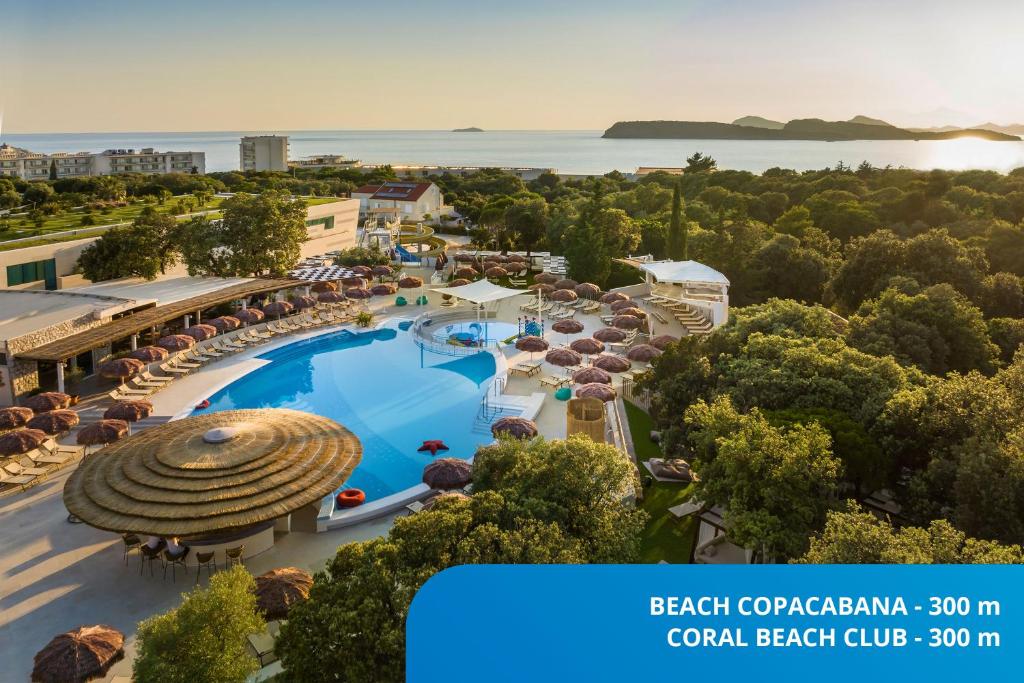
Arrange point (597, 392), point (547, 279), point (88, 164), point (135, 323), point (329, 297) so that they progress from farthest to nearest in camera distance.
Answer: point (88, 164) < point (547, 279) < point (329, 297) < point (135, 323) < point (597, 392)

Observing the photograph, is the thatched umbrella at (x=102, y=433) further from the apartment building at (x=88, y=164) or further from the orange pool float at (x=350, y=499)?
the apartment building at (x=88, y=164)

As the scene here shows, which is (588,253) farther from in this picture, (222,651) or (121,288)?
(222,651)

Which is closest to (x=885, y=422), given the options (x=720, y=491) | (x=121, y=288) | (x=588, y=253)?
(x=720, y=491)

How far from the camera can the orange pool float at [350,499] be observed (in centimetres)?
1538

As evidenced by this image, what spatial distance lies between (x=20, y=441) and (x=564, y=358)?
51.5ft

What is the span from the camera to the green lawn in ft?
44.9

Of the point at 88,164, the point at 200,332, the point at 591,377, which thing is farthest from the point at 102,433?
the point at 88,164

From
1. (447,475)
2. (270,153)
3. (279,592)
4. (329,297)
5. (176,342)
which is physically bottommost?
(279,592)

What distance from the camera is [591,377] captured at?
71.6ft

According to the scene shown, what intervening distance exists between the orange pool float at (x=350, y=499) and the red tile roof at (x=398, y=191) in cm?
5579

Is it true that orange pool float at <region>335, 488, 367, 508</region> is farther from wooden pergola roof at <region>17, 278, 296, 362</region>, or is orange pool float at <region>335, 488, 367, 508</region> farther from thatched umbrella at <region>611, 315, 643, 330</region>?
thatched umbrella at <region>611, 315, 643, 330</region>

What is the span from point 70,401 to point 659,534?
1807 cm

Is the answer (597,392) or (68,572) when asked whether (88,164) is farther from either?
(68,572)

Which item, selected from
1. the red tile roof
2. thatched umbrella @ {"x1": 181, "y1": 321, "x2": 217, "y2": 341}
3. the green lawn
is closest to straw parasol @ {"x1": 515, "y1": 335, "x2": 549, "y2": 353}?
the green lawn
